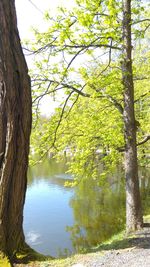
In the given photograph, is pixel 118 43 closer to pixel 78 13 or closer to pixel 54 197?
pixel 78 13

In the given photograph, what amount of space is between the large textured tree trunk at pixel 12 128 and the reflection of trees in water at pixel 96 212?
6.18 metres

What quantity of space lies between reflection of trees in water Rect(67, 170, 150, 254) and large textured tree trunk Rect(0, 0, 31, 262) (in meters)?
6.18

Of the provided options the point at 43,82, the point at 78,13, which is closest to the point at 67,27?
the point at 78,13

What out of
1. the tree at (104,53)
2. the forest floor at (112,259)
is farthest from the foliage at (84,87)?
the forest floor at (112,259)

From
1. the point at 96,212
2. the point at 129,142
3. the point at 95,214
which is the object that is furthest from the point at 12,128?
the point at 96,212

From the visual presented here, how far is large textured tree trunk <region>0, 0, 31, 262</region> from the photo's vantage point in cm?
484

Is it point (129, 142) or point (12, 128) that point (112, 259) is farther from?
point (129, 142)

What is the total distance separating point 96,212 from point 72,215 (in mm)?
1218

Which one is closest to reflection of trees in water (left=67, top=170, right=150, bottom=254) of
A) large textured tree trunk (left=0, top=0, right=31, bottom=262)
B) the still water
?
the still water

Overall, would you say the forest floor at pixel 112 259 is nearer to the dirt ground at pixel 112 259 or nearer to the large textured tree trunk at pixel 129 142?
the dirt ground at pixel 112 259

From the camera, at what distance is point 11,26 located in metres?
4.92

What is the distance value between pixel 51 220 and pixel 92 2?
1034cm

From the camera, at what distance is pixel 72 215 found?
1518 cm

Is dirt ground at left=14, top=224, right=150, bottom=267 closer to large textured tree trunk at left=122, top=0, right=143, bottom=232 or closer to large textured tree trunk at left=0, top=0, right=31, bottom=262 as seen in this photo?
large textured tree trunk at left=0, top=0, right=31, bottom=262
